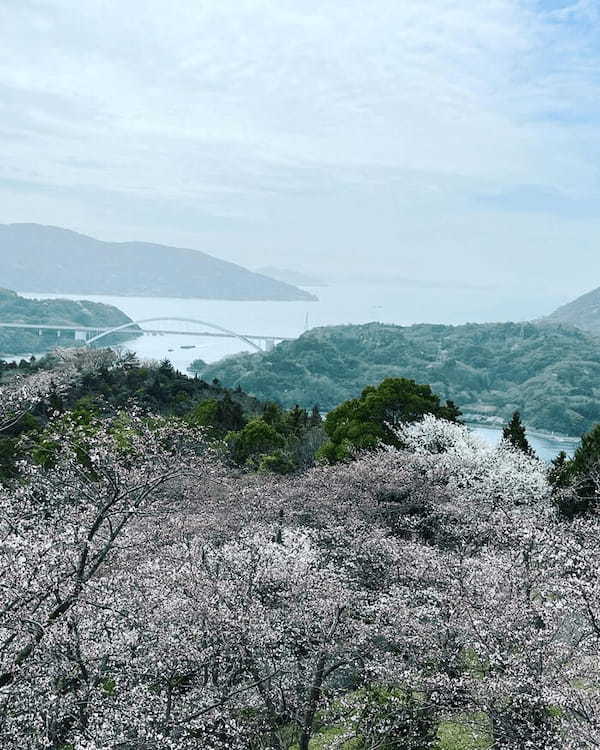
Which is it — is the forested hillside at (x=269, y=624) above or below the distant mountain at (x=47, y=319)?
below

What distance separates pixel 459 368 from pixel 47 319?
227ft

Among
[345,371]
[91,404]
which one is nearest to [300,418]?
[91,404]

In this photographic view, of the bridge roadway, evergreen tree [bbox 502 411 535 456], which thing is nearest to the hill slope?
the bridge roadway

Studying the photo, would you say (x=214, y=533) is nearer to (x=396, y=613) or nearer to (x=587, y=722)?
(x=396, y=613)

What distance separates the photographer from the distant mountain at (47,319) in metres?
96.9

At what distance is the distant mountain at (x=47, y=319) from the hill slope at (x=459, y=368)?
79.2ft

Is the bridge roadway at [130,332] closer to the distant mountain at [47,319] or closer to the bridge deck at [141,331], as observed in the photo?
the bridge deck at [141,331]

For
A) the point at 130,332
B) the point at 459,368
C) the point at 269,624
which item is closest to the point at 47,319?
the point at 130,332

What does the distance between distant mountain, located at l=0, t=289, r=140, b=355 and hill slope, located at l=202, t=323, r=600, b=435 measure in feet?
79.2

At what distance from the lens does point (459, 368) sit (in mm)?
108250

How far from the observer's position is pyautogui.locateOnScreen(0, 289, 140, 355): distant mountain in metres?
96.9

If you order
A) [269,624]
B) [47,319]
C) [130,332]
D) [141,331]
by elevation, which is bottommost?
[269,624]

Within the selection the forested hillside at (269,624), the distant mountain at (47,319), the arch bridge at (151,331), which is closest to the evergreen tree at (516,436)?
the forested hillside at (269,624)

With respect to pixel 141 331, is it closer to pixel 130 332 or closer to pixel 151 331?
pixel 151 331
